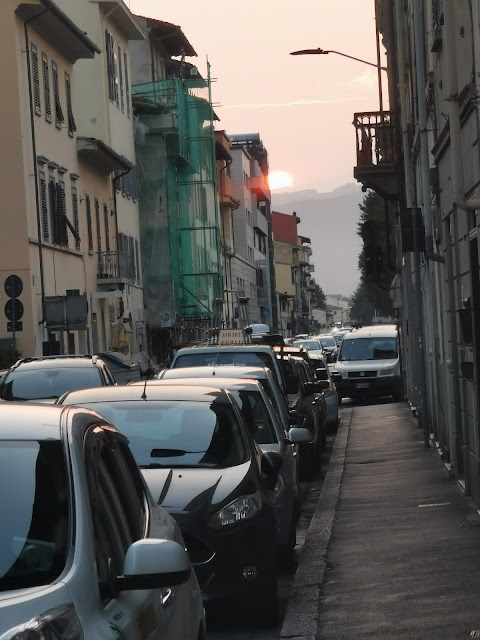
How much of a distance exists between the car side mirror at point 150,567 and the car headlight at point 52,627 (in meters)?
0.42

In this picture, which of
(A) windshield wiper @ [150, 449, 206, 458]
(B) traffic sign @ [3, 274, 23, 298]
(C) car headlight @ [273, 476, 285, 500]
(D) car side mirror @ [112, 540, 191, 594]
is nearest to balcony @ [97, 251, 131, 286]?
(B) traffic sign @ [3, 274, 23, 298]

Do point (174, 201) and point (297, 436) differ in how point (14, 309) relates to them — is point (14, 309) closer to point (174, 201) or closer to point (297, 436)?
point (297, 436)

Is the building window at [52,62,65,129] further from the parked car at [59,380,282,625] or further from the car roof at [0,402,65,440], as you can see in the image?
the car roof at [0,402,65,440]

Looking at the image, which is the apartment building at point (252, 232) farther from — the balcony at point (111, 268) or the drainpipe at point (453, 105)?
the drainpipe at point (453, 105)

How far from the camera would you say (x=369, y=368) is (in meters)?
43.9


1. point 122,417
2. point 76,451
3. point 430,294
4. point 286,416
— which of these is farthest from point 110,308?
point 76,451

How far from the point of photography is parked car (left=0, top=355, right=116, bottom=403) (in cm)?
2273

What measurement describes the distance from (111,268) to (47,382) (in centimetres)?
2935

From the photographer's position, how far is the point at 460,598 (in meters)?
10.2

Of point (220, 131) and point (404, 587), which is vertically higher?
point (220, 131)

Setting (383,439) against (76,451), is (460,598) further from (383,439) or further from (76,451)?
(383,439)

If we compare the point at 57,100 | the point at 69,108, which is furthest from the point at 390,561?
the point at 69,108

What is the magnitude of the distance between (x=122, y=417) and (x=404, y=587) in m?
2.26

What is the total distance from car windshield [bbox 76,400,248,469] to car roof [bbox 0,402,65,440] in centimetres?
518
